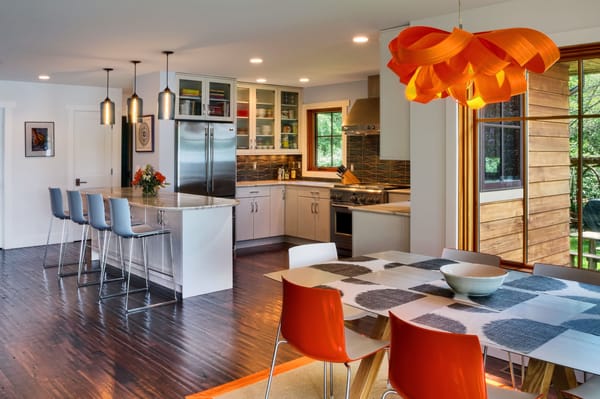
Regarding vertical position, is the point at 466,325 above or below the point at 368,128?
below

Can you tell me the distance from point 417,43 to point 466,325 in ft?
3.59

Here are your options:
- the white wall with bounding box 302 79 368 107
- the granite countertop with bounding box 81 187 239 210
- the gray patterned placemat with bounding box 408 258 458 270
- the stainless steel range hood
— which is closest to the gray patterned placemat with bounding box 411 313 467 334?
the gray patterned placemat with bounding box 408 258 458 270

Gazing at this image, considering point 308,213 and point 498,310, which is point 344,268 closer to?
point 498,310

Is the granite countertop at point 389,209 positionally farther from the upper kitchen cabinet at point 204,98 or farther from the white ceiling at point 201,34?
the upper kitchen cabinet at point 204,98

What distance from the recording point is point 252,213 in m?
7.96

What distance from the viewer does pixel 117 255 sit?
21.2 ft

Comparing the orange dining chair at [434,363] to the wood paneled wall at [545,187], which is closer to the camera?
the orange dining chair at [434,363]

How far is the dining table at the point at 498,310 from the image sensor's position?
1814mm

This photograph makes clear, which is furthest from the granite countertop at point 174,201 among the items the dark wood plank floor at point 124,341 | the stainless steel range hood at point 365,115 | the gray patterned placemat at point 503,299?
the gray patterned placemat at point 503,299

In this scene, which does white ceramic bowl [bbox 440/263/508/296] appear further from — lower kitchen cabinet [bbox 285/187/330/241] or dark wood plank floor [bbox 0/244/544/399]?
lower kitchen cabinet [bbox 285/187/330/241]

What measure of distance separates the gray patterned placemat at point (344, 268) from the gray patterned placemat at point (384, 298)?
14.2 inches

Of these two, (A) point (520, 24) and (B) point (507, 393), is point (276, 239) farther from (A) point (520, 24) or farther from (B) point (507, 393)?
(B) point (507, 393)

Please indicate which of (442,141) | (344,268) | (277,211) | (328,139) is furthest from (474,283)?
(328,139)

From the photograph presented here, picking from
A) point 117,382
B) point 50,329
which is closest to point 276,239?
point 50,329
